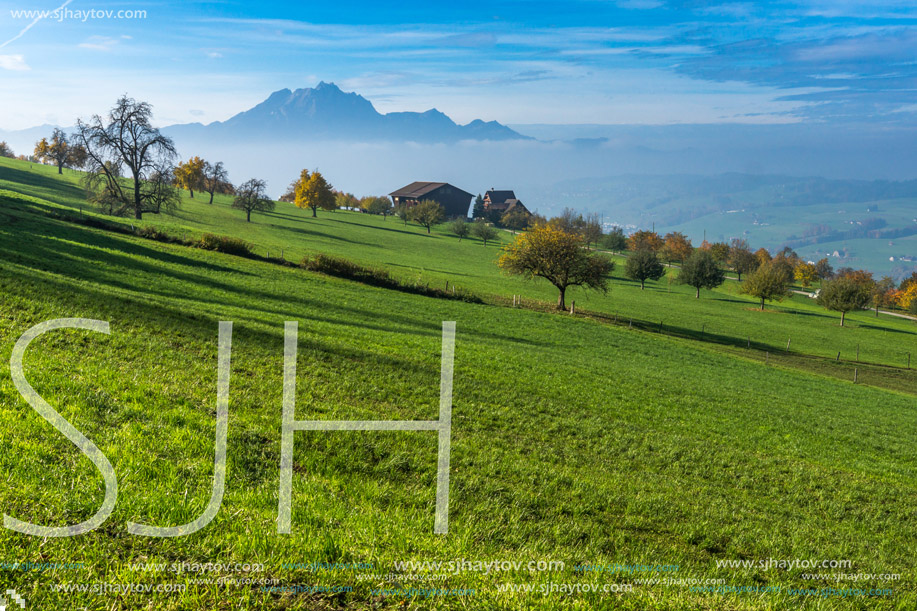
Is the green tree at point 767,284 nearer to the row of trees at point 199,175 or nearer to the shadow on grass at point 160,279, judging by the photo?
the shadow on grass at point 160,279

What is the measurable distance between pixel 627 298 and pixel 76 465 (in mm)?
83836

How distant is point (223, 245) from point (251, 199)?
62.3m

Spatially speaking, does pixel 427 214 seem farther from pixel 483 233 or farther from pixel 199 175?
pixel 199 175

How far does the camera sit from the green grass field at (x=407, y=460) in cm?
488

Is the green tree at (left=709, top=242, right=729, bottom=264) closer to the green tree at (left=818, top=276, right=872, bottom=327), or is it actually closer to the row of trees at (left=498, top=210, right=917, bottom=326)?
the row of trees at (left=498, top=210, right=917, bottom=326)

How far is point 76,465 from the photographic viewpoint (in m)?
5.99

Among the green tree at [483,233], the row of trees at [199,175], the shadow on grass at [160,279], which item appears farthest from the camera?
the green tree at [483,233]

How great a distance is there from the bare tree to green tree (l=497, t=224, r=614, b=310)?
165 ft

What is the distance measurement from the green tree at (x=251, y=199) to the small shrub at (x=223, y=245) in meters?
55.2

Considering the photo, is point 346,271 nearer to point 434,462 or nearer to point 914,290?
point 434,462

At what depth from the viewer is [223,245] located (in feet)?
172

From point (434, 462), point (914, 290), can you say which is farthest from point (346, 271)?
point (914, 290)

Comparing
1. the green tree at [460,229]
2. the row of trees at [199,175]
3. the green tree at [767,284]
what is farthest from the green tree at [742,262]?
the row of trees at [199,175]

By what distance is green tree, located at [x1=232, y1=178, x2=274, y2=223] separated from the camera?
108 metres
